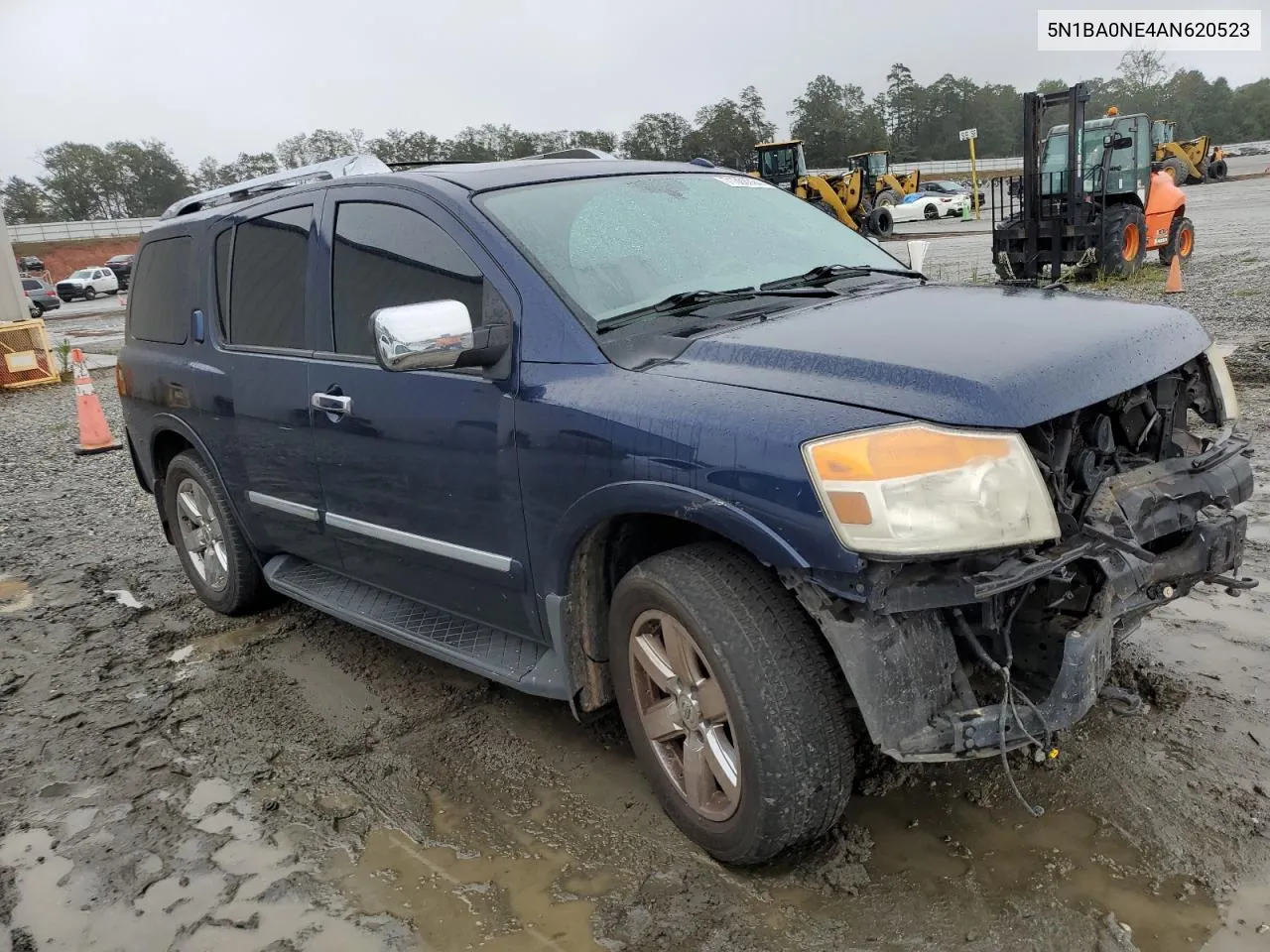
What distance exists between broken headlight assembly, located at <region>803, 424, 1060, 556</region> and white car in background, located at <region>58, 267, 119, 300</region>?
4289cm

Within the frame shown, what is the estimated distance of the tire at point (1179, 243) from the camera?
14844 mm

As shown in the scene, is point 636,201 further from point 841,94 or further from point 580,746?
point 841,94

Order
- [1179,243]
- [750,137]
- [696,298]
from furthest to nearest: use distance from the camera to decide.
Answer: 1. [750,137]
2. [1179,243]
3. [696,298]

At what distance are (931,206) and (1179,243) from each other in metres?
20.8

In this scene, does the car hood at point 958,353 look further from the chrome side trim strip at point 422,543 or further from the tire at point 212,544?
the tire at point 212,544

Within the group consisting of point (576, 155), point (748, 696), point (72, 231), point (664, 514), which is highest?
point (72, 231)

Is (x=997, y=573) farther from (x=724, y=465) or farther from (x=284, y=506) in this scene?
(x=284, y=506)

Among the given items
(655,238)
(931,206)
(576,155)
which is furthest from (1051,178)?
(931,206)

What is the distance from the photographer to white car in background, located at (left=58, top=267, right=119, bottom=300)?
3822 centimetres

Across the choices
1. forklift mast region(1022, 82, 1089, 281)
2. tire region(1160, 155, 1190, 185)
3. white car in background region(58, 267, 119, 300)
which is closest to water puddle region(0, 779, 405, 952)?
forklift mast region(1022, 82, 1089, 281)

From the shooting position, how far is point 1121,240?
13617 mm

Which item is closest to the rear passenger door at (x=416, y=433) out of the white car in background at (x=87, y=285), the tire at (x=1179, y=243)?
the tire at (x=1179, y=243)

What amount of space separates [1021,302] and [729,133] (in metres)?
75.7

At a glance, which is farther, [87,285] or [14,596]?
[87,285]
